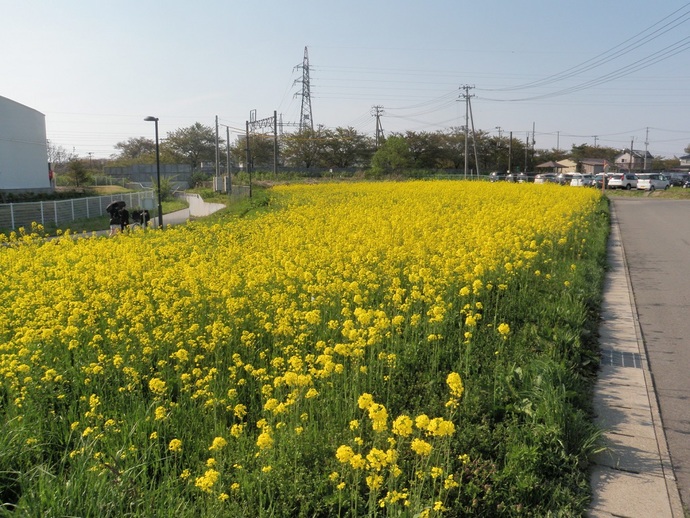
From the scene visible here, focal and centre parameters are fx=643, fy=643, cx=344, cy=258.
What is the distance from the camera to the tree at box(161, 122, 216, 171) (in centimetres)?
8400

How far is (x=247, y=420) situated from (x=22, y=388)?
1477 mm

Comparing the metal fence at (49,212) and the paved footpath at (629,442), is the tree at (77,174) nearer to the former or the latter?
the metal fence at (49,212)

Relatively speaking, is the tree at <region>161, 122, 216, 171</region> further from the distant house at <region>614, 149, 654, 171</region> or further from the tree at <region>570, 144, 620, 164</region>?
the distant house at <region>614, 149, 654, 171</region>

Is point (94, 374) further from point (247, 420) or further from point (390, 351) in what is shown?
point (390, 351)

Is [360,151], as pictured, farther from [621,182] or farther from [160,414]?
[160,414]

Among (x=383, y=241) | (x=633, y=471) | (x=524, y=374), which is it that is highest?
(x=383, y=241)

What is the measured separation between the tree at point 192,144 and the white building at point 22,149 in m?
40.6

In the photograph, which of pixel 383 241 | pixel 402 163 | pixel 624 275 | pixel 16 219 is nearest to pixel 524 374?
pixel 383 241

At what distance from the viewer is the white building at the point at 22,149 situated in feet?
123

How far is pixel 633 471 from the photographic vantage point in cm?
372

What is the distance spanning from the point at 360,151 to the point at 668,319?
67.0 metres

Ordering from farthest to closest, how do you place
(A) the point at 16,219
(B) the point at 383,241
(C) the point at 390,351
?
(A) the point at 16,219
(B) the point at 383,241
(C) the point at 390,351

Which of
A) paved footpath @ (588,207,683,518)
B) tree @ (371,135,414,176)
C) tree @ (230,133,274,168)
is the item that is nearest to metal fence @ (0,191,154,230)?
paved footpath @ (588,207,683,518)

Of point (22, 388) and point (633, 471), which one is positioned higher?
point (22, 388)
